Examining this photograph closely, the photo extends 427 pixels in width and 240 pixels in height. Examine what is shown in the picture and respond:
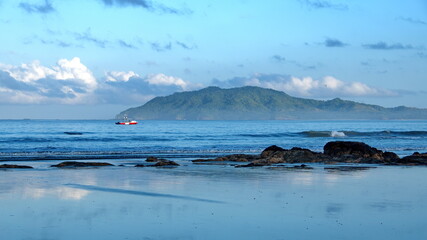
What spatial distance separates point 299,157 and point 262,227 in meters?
20.5

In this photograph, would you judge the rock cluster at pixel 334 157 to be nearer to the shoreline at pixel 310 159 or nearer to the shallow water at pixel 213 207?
the shoreline at pixel 310 159

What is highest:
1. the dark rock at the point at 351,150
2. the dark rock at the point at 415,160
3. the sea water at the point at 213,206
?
the dark rock at the point at 351,150

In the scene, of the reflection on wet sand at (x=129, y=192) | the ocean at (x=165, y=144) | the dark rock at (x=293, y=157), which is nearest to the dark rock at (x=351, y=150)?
the dark rock at (x=293, y=157)

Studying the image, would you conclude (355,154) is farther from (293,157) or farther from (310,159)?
(293,157)

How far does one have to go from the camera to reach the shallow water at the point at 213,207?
11.0m

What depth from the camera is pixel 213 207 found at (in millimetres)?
13836

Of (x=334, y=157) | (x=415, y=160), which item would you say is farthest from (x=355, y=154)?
(x=415, y=160)

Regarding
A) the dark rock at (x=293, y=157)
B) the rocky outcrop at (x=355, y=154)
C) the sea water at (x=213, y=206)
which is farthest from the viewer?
the rocky outcrop at (x=355, y=154)

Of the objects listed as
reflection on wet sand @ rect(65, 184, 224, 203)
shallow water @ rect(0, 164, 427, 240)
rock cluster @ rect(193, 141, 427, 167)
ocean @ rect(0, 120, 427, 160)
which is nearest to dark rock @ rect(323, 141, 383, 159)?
rock cluster @ rect(193, 141, 427, 167)

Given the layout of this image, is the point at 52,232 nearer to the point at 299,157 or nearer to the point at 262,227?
the point at 262,227

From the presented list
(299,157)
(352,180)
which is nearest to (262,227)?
(352,180)

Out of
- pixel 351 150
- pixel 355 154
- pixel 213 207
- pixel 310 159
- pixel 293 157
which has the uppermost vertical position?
pixel 351 150

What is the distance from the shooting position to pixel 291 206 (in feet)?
46.0

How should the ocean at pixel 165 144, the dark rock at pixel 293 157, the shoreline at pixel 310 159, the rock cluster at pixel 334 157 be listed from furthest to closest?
1. the ocean at pixel 165 144
2. the dark rock at pixel 293 157
3. the rock cluster at pixel 334 157
4. the shoreline at pixel 310 159
